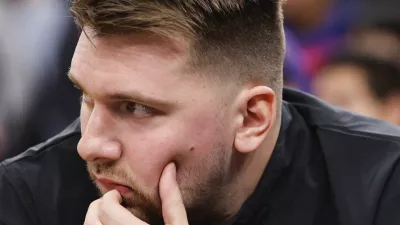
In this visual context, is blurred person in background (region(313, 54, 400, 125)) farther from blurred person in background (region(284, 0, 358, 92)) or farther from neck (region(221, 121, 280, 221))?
neck (region(221, 121, 280, 221))

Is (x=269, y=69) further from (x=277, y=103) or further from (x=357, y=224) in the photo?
(x=357, y=224)

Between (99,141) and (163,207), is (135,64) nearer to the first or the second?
(99,141)

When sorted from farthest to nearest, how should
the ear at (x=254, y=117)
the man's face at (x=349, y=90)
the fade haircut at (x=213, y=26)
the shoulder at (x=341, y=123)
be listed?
1. the man's face at (x=349, y=90)
2. the shoulder at (x=341, y=123)
3. the ear at (x=254, y=117)
4. the fade haircut at (x=213, y=26)

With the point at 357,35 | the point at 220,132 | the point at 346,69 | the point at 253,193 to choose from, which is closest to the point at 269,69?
the point at 220,132

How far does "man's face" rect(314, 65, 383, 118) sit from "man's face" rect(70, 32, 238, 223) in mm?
1137

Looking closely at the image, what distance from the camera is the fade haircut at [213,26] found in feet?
4.97

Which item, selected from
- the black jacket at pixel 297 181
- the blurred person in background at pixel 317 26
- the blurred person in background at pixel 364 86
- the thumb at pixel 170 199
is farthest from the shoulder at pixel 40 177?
the blurred person in background at pixel 317 26

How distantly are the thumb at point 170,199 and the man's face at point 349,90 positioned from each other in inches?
47.2

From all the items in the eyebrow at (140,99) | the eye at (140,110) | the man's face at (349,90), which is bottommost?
the man's face at (349,90)

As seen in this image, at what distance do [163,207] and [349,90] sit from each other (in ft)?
4.29

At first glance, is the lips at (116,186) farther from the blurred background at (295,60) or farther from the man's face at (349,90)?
the man's face at (349,90)

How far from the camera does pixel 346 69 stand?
109 inches

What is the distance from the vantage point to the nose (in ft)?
5.04

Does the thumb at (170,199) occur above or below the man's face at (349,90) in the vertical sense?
above
